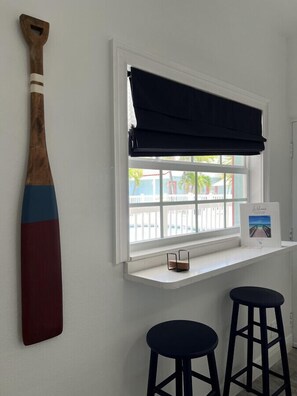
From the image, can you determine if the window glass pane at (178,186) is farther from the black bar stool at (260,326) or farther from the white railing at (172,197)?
the black bar stool at (260,326)

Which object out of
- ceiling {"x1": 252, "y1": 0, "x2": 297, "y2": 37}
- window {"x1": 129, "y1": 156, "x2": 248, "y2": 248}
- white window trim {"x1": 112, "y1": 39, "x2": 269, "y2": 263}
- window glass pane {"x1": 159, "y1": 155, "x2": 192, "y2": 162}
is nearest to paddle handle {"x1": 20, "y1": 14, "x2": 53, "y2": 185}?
white window trim {"x1": 112, "y1": 39, "x2": 269, "y2": 263}

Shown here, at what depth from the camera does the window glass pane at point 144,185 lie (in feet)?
6.06

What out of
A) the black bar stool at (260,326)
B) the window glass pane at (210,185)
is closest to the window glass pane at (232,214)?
the window glass pane at (210,185)

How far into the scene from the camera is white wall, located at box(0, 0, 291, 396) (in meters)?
1.21

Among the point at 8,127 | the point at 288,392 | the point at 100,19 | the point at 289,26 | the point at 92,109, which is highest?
the point at 289,26

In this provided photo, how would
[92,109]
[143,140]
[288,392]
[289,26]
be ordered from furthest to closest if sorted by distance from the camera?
[289,26] → [288,392] → [143,140] → [92,109]

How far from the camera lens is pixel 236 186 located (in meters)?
2.67

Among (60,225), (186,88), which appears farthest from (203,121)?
(60,225)

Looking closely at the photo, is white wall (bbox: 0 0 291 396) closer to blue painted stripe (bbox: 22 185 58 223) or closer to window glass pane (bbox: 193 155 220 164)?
blue painted stripe (bbox: 22 185 58 223)

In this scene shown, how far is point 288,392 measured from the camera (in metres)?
2.13

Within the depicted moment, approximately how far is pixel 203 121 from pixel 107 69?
750 mm

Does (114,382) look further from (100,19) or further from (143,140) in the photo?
(100,19)

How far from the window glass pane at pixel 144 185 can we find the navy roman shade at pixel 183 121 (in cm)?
16

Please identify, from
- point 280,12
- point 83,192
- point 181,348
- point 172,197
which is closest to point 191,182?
point 172,197
